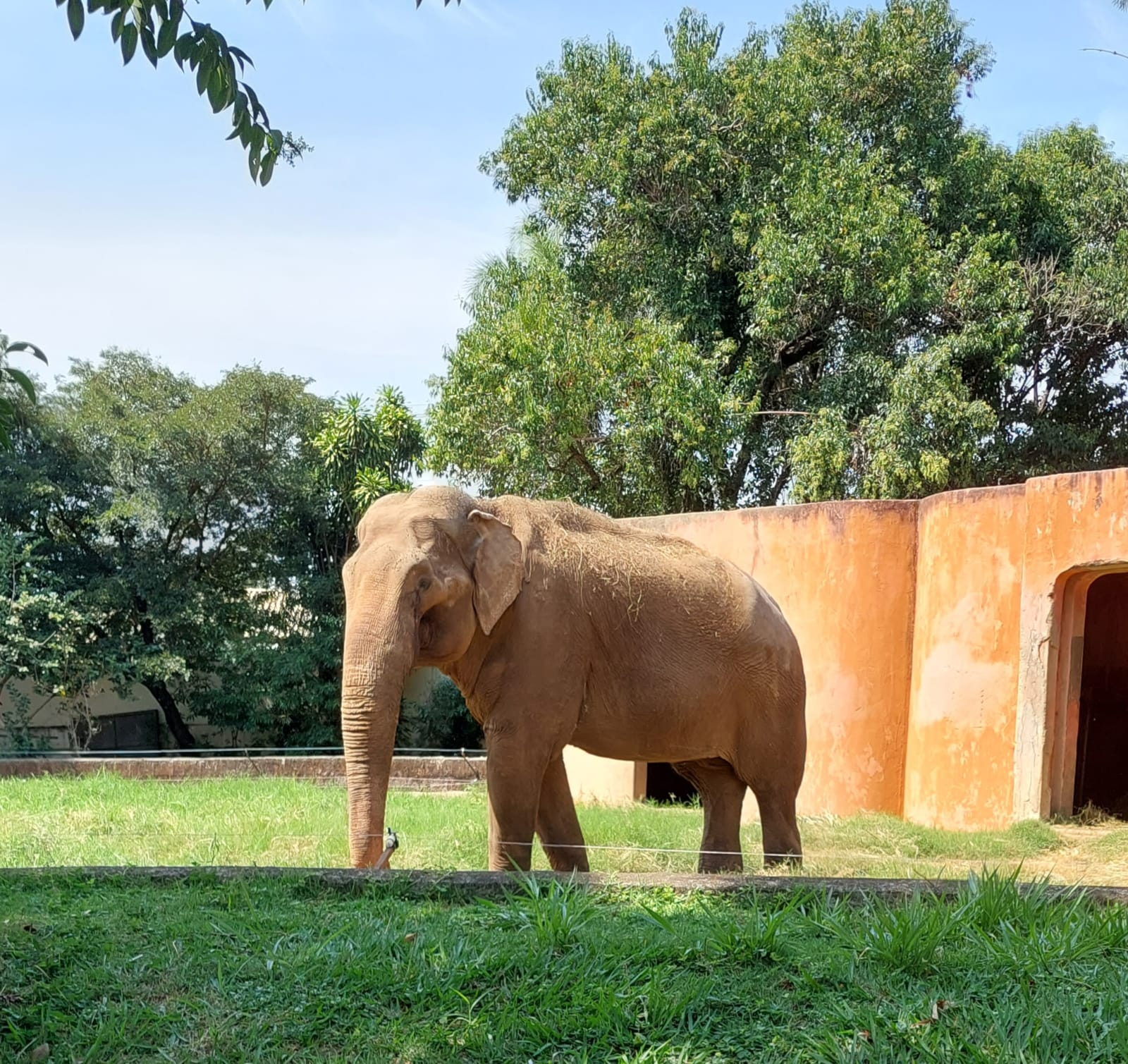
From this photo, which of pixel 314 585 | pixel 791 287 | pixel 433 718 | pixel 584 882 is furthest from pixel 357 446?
pixel 584 882

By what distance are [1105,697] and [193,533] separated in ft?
51.0

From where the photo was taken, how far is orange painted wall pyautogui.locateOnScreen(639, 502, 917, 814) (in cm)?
1077

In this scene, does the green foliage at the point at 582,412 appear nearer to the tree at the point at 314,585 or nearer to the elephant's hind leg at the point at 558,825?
the tree at the point at 314,585

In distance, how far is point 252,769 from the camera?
14.4 meters

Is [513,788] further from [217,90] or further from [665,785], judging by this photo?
[665,785]

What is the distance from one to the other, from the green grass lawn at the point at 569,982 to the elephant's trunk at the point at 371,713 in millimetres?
1506

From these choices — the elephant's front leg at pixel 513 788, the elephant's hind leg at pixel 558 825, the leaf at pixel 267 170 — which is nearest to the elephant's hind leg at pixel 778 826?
the elephant's hind leg at pixel 558 825

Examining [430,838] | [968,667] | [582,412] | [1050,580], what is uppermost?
[582,412]

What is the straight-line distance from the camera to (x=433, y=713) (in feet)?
70.8

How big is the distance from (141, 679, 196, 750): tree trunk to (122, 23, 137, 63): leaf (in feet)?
62.1

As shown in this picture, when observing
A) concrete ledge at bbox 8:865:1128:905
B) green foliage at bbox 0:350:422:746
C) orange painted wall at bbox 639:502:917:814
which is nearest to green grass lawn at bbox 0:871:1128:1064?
concrete ledge at bbox 8:865:1128:905

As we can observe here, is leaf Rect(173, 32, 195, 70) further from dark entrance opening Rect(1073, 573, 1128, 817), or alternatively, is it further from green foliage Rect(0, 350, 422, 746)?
green foliage Rect(0, 350, 422, 746)

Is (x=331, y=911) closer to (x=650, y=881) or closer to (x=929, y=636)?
(x=650, y=881)

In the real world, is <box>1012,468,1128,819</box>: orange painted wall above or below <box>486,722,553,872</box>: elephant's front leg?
above
